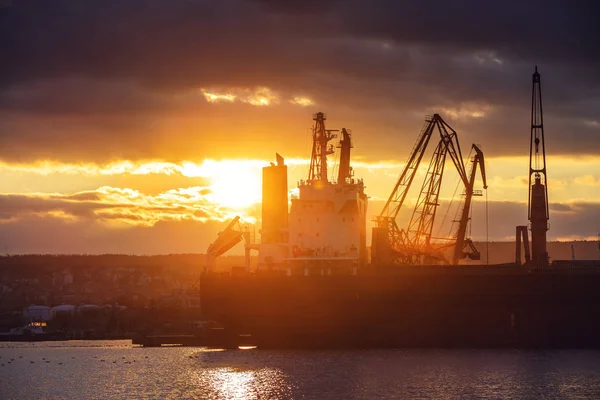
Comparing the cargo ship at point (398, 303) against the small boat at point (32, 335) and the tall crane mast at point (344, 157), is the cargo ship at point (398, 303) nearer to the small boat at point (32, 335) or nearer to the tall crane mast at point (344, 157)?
the tall crane mast at point (344, 157)

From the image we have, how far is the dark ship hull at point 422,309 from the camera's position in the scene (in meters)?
68.2

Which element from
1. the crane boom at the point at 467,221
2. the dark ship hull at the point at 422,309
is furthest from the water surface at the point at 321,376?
the crane boom at the point at 467,221

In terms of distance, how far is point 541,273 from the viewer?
6906 cm

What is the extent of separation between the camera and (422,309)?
6919 cm

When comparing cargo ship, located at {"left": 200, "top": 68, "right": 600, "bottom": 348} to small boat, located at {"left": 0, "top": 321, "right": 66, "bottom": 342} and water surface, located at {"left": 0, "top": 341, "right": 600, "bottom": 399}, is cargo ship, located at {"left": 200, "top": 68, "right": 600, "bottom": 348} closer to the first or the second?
water surface, located at {"left": 0, "top": 341, "right": 600, "bottom": 399}

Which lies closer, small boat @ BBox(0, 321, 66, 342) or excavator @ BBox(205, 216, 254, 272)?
excavator @ BBox(205, 216, 254, 272)

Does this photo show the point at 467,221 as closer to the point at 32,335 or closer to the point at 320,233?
the point at 320,233

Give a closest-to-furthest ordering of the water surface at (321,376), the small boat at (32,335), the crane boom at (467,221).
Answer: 1. the water surface at (321,376)
2. the crane boom at (467,221)
3. the small boat at (32,335)

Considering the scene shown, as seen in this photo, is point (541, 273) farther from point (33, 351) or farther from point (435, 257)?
point (33, 351)

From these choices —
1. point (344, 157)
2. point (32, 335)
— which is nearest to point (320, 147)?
point (344, 157)

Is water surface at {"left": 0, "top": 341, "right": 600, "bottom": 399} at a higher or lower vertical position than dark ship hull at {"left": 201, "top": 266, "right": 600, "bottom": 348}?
lower

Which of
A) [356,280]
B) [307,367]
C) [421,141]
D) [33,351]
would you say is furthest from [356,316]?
[33,351]

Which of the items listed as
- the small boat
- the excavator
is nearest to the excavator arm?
the excavator

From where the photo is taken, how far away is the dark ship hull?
68.2 metres
